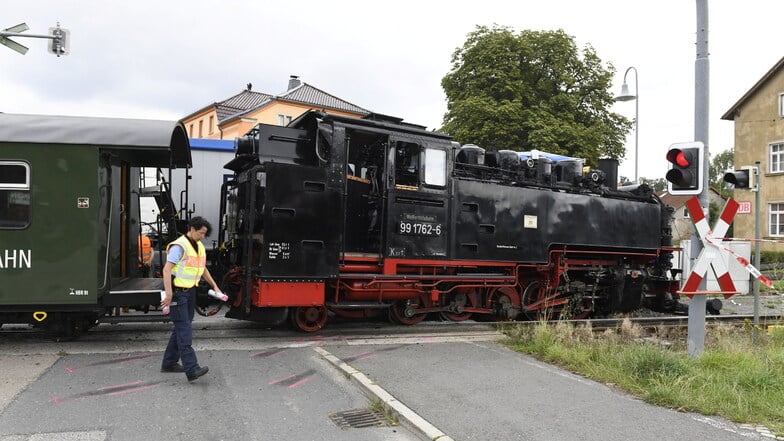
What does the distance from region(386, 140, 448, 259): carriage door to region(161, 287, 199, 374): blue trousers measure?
3.09 metres

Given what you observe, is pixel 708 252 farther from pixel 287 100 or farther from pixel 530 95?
pixel 287 100

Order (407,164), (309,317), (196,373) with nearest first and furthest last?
(196,373) → (309,317) → (407,164)

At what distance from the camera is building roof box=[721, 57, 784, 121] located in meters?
29.6

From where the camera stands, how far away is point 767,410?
4.83 m

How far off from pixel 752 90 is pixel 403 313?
1196 inches

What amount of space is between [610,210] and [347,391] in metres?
6.88

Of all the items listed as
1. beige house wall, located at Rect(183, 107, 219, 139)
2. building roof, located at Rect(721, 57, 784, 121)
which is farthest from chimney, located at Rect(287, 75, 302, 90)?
building roof, located at Rect(721, 57, 784, 121)

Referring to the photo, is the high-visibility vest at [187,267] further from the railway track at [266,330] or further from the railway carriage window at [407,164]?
the railway carriage window at [407,164]

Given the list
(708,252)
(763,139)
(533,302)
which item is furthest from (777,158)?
(708,252)

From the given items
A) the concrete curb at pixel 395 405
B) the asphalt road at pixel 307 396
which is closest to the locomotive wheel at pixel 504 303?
the asphalt road at pixel 307 396

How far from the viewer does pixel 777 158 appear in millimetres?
30203

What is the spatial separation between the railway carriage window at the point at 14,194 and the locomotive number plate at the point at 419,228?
15.3 feet

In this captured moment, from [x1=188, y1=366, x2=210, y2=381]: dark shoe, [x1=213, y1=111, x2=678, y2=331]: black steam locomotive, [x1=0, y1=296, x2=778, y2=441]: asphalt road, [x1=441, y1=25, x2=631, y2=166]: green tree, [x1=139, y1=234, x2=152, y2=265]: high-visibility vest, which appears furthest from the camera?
[x1=441, y1=25, x2=631, y2=166]: green tree

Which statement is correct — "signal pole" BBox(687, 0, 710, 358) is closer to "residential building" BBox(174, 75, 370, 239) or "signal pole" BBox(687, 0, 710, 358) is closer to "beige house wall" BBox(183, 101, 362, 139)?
"residential building" BBox(174, 75, 370, 239)
